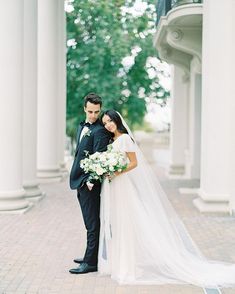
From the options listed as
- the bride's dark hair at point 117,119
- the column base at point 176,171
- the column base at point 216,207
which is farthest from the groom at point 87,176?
the column base at point 176,171

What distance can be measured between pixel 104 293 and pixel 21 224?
451 cm

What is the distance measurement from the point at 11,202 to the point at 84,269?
4.94 m

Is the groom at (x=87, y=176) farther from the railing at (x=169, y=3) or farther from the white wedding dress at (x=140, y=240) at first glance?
the railing at (x=169, y=3)

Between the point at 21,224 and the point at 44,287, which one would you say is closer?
the point at 44,287

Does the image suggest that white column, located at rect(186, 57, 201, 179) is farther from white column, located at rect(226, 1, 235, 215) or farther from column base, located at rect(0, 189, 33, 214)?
column base, located at rect(0, 189, 33, 214)

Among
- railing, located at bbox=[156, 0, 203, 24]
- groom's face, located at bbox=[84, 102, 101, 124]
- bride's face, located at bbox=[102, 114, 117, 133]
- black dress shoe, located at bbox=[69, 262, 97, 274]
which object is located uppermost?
railing, located at bbox=[156, 0, 203, 24]

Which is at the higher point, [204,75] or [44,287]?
[204,75]

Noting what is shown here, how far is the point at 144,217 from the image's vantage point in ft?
21.8

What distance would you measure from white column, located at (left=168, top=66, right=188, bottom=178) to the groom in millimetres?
14309

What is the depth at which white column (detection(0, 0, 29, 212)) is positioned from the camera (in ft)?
36.3

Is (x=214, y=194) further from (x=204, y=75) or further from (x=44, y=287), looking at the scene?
(x=44, y=287)

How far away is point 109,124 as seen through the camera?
646 centimetres

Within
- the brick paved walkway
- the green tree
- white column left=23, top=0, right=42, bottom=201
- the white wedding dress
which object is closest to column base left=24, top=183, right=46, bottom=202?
white column left=23, top=0, right=42, bottom=201

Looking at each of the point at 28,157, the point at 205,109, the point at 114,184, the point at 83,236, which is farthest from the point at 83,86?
the point at 114,184
